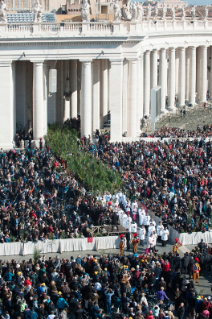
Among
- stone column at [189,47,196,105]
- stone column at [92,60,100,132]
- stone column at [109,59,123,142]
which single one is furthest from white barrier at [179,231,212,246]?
stone column at [189,47,196,105]

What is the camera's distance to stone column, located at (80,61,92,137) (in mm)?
74938

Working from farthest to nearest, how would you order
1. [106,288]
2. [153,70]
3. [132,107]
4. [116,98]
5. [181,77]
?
[181,77] < [153,70] < [132,107] < [116,98] < [106,288]

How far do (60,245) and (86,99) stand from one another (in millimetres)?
29243

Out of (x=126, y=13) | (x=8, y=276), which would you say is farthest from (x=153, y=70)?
(x=8, y=276)

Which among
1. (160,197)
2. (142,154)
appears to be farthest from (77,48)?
(160,197)

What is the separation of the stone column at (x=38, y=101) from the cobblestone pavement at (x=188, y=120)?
1727 cm

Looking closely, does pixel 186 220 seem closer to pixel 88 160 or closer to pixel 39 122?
pixel 88 160

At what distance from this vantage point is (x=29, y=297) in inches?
1517

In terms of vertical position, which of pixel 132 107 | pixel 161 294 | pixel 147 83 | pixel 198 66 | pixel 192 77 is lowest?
pixel 161 294

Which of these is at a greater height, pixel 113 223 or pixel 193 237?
pixel 113 223

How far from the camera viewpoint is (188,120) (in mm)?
98000

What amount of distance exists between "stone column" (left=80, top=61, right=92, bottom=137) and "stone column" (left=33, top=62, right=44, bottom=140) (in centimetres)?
418

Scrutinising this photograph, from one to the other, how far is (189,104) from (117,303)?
2954 inches

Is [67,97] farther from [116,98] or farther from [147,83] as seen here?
[147,83]
